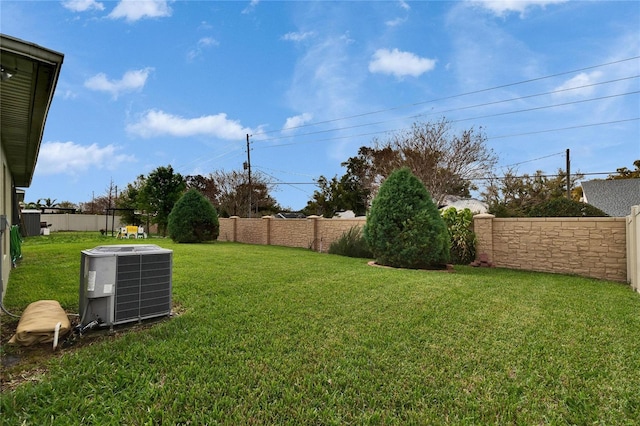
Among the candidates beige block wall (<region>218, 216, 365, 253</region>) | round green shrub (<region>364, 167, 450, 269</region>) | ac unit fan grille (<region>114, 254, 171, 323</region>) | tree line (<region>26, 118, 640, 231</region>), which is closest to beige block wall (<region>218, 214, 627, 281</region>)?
round green shrub (<region>364, 167, 450, 269</region>)

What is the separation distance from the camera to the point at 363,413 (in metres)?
2.00

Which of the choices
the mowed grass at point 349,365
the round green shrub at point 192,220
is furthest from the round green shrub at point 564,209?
the round green shrub at point 192,220

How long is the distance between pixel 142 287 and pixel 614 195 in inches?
931

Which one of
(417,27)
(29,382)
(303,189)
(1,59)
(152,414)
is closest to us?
(152,414)

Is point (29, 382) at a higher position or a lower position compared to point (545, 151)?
lower

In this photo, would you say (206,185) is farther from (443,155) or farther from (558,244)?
(558,244)

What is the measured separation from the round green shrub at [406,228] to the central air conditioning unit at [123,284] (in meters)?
5.76

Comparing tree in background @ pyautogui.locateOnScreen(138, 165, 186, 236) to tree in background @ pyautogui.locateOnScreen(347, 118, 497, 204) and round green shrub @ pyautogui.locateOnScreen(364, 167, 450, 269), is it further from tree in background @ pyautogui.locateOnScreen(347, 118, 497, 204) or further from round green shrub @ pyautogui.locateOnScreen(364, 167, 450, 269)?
round green shrub @ pyautogui.locateOnScreen(364, 167, 450, 269)

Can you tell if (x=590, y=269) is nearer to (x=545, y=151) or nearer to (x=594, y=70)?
(x=594, y=70)

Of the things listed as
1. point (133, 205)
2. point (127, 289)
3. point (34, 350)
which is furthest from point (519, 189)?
point (133, 205)

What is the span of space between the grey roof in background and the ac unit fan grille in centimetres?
2094

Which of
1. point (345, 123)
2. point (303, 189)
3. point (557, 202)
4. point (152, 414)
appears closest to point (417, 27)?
point (557, 202)

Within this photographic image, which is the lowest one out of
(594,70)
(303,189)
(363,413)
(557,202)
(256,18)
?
(363,413)

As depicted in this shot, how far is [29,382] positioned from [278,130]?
2591cm
